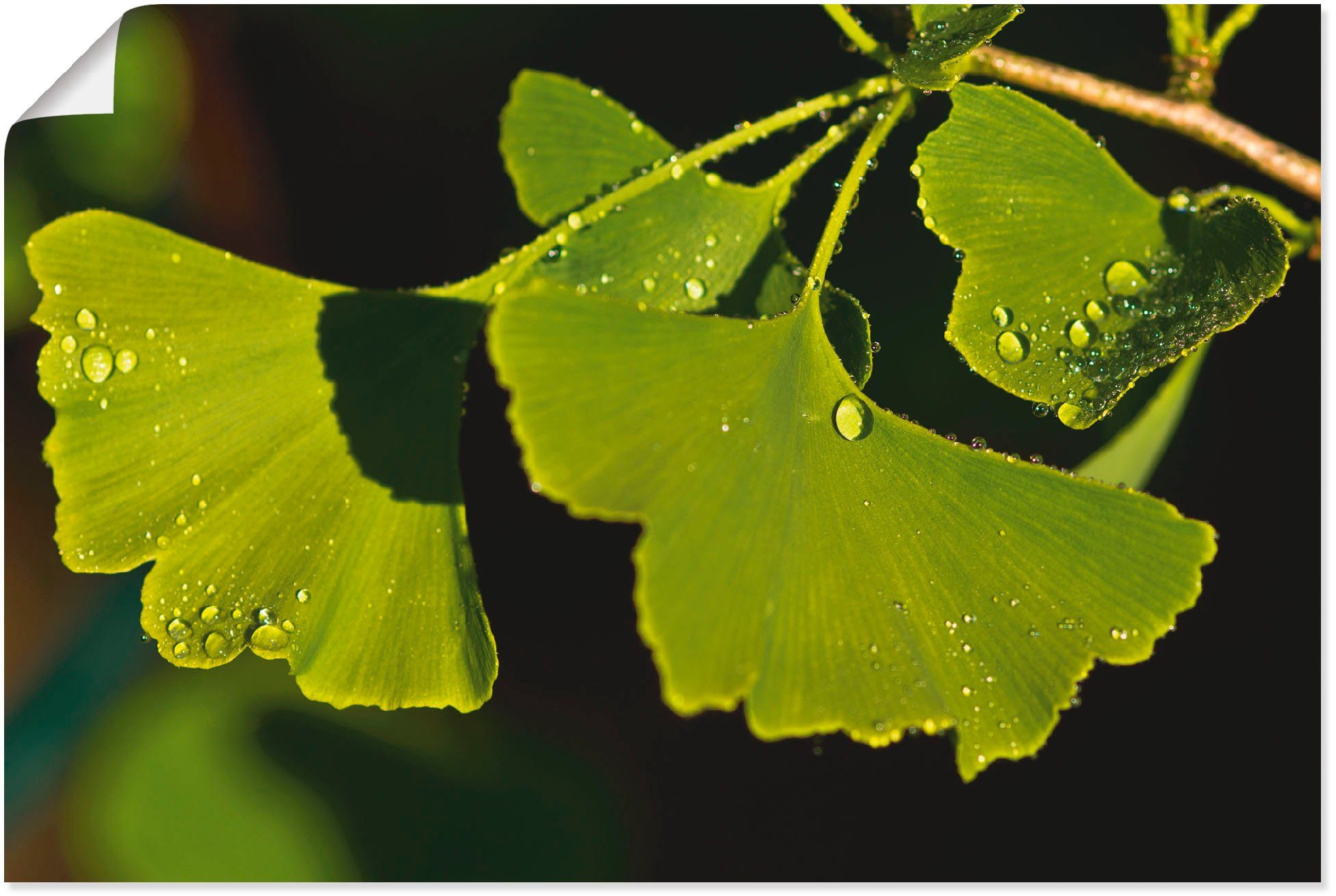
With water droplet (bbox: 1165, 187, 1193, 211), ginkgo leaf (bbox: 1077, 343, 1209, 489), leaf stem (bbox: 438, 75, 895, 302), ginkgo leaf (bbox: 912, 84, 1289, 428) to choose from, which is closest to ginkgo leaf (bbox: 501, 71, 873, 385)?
leaf stem (bbox: 438, 75, 895, 302)

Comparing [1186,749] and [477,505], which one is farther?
[477,505]

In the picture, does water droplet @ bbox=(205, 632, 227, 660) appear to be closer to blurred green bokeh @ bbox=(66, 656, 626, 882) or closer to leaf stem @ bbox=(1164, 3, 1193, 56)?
blurred green bokeh @ bbox=(66, 656, 626, 882)

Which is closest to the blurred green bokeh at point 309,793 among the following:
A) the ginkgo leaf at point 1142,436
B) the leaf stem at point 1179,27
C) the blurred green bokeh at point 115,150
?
the blurred green bokeh at point 115,150

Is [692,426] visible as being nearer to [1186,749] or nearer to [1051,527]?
[1051,527]

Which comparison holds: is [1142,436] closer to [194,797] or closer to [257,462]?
[257,462]

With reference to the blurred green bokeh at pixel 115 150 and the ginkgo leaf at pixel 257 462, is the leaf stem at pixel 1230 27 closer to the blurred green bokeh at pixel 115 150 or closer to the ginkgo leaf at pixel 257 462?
the ginkgo leaf at pixel 257 462

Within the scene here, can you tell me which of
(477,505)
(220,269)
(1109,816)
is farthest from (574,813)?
(220,269)

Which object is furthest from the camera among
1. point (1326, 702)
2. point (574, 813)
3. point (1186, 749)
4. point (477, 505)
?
point (574, 813)
